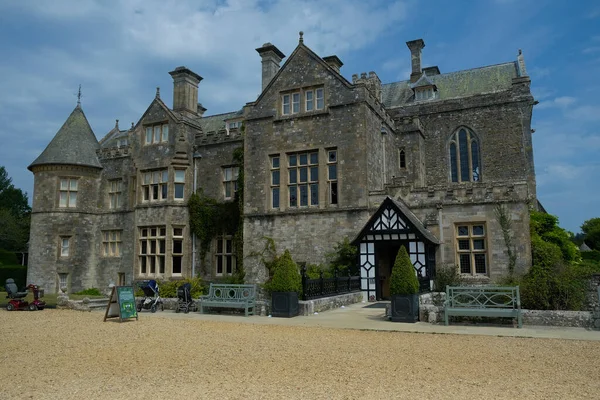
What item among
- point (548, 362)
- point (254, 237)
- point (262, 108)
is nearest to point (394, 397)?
point (548, 362)

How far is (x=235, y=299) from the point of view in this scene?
611 inches

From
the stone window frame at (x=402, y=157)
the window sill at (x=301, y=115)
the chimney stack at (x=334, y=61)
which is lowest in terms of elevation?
the stone window frame at (x=402, y=157)

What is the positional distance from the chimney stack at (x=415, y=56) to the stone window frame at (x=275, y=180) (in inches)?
554

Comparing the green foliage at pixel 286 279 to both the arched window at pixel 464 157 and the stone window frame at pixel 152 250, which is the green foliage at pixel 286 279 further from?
the arched window at pixel 464 157

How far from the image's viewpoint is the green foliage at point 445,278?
17.9 meters

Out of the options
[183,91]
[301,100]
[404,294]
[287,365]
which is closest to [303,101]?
[301,100]

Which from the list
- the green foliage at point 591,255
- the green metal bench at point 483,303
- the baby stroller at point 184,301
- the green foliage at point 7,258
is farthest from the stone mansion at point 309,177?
the green foliage at point 7,258

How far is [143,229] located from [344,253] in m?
12.2

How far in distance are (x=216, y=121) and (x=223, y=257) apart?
11.0m

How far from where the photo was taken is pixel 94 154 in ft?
96.5

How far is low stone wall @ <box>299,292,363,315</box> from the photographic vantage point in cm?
1514

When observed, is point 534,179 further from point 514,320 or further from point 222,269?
point 222,269

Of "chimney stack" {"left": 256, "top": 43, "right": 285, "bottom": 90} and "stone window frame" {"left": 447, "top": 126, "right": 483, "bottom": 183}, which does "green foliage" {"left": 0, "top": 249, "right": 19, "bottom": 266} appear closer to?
"chimney stack" {"left": 256, "top": 43, "right": 285, "bottom": 90}

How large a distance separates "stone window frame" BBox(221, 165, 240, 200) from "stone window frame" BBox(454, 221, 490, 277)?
12.1 meters
